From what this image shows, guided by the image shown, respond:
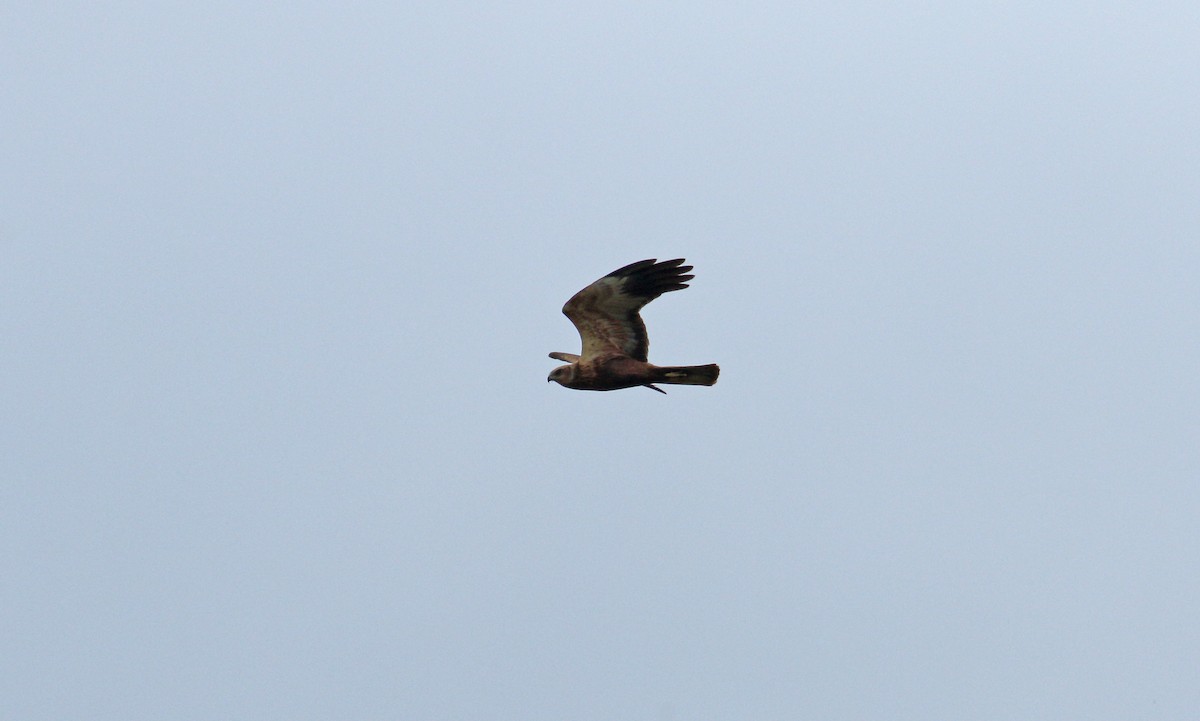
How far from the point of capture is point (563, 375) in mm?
38250

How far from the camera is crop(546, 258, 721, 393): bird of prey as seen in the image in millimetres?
37344

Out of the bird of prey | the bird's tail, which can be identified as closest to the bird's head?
the bird of prey

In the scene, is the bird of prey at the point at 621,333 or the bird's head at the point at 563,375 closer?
the bird of prey at the point at 621,333

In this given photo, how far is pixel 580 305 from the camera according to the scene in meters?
37.7

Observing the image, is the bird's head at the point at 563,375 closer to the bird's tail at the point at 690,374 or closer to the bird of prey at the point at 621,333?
the bird of prey at the point at 621,333

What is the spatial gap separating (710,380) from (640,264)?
78.9 inches

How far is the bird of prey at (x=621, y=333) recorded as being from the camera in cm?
3734

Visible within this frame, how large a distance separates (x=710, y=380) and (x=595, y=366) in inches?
68.5

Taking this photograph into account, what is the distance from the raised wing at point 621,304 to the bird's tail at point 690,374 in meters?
0.52

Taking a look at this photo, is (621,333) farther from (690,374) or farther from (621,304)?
(690,374)

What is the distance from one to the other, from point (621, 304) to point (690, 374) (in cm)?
143

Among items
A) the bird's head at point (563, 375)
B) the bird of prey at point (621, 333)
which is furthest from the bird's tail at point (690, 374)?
the bird's head at point (563, 375)

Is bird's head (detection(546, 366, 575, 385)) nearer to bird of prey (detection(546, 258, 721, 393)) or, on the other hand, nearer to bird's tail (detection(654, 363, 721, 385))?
bird of prey (detection(546, 258, 721, 393))

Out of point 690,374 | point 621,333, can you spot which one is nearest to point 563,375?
point 621,333
